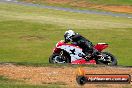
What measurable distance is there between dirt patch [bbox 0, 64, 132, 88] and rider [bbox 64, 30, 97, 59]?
430 centimetres

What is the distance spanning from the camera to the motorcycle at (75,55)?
68.4 feet

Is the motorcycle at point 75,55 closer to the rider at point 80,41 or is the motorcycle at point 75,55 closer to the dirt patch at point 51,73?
the rider at point 80,41

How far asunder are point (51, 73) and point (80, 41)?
228 inches

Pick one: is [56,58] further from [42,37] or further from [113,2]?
[113,2]

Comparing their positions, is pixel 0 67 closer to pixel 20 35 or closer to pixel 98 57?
pixel 98 57

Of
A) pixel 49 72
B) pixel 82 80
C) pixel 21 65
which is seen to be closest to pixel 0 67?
pixel 21 65

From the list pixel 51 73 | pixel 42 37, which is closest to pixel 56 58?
pixel 51 73

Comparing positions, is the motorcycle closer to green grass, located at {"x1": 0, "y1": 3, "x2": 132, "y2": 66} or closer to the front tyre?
Answer: the front tyre

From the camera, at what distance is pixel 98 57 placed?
20.9m

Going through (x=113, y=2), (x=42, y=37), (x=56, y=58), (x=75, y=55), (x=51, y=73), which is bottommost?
(x=113, y=2)

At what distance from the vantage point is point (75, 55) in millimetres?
21391

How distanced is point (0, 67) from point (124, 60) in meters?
10.0

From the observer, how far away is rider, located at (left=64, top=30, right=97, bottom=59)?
21.0 meters

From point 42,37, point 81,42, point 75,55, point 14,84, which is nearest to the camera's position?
point 14,84
